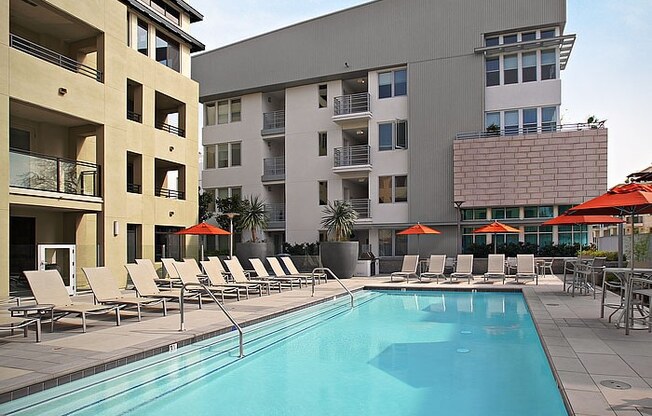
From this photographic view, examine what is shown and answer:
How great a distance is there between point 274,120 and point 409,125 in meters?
8.61

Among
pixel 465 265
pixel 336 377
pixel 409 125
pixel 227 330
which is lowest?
pixel 336 377

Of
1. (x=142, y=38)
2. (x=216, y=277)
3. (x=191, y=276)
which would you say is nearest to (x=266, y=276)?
(x=216, y=277)

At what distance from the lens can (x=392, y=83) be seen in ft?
89.5

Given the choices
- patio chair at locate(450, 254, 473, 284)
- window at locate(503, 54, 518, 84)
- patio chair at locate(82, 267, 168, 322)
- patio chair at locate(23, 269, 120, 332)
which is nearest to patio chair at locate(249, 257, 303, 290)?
patio chair at locate(450, 254, 473, 284)

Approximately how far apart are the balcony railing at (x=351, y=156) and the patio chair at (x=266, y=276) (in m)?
10.1

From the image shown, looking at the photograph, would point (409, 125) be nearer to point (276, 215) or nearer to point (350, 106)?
point (350, 106)

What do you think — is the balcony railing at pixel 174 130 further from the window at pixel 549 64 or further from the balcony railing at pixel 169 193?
the window at pixel 549 64

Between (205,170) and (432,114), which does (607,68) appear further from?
(205,170)

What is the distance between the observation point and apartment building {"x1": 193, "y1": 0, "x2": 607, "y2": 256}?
23.9 meters

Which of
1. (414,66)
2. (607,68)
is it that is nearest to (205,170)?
(414,66)

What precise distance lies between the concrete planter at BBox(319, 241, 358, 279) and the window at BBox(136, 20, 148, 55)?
10.5m

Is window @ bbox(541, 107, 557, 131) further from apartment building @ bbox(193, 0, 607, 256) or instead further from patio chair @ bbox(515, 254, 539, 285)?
patio chair @ bbox(515, 254, 539, 285)

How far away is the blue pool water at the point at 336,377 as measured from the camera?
5938mm

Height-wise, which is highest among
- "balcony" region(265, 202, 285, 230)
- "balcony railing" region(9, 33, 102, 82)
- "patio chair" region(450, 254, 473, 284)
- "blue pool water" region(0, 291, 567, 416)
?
"balcony railing" region(9, 33, 102, 82)
